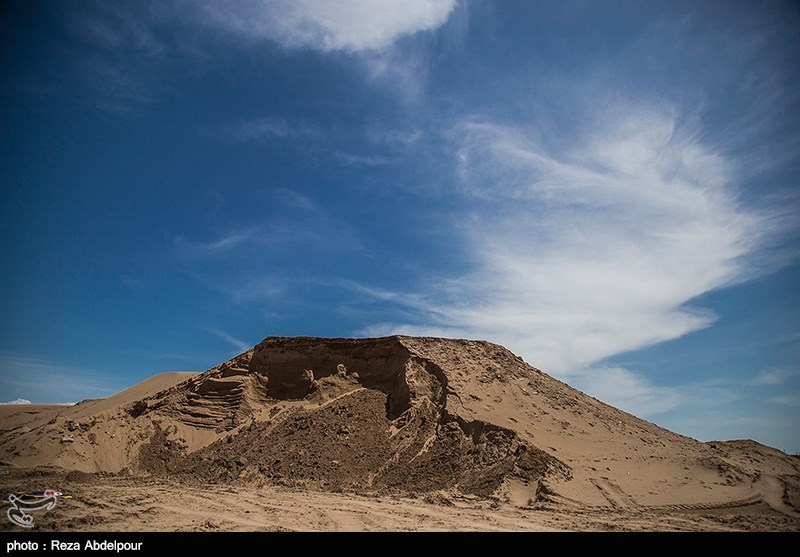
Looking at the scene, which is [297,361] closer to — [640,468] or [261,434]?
[261,434]

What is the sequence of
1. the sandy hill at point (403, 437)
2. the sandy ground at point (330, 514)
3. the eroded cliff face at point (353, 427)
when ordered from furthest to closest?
1. the eroded cliff face at point (353, 427)
2. the sandy hill at point (403, 437)
3. the sandy ground at point (330, 514)

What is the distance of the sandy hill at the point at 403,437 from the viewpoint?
1594 cm

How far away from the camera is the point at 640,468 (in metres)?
17.0

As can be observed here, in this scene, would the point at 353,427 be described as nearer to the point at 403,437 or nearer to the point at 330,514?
the point at 403,437

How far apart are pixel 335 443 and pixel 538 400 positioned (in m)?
10.2

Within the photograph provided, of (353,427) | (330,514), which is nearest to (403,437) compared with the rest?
(353,427)

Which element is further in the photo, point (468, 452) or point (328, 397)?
point (328, 397)

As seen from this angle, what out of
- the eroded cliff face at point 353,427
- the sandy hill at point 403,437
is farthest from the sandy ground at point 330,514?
the eroded cliff face at point 353,427

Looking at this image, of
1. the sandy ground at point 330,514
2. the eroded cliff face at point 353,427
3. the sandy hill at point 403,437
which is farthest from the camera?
the eroded cliff face at point 353,427

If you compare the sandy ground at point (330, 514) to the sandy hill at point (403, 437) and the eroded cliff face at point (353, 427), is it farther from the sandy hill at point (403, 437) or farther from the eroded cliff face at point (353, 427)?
the eroded cliff face at point (353, 427)

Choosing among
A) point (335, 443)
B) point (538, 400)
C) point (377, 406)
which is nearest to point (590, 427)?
point (538, 400)
